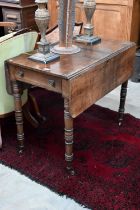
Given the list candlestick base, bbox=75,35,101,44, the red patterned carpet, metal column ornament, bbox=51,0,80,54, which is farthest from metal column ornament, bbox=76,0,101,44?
the red patterned carpet

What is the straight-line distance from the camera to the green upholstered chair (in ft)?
5.73

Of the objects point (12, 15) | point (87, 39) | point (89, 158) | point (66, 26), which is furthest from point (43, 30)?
point (12, 15)

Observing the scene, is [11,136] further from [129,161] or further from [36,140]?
[129,161]

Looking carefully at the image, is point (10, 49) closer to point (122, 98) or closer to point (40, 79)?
point (40, 79)

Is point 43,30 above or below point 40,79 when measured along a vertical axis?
above

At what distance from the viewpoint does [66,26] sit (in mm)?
1771

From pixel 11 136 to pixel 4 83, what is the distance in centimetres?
50

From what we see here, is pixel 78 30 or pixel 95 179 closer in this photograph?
pixel 95 179

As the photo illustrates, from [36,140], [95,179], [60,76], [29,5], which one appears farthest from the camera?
[29,5]

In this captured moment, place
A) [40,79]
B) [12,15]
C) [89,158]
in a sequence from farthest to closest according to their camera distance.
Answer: [12,15] → [89,158] → [40,79]

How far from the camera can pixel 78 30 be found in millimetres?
2398

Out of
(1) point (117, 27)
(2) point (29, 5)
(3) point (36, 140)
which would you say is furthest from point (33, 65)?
(2) point (29, 5)

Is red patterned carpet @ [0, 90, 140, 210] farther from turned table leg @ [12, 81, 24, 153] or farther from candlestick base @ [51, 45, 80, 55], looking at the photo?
Result: candlestick base @ [51, 45, 80, 55]

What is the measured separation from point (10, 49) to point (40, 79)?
0.33 m
